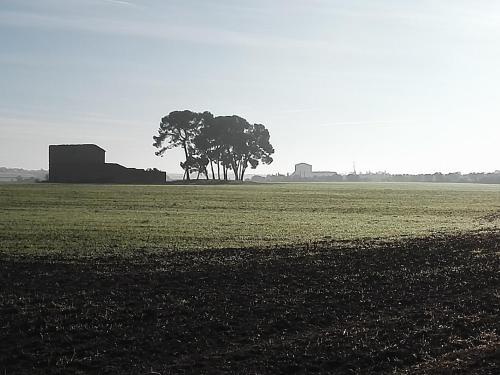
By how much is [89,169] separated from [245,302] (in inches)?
3454

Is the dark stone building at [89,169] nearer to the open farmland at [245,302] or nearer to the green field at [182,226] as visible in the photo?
the green field at [182,226]

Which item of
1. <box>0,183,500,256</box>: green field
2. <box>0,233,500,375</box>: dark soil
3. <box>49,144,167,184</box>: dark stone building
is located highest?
<box>49,144,167,184</box>: dark stone building

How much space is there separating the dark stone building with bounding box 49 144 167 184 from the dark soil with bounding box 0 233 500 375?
7712 centimetres

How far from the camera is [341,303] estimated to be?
36.9 feet

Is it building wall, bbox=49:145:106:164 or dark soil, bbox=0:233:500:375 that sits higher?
building wall, bbox=49:145:106:164

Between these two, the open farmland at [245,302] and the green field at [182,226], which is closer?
the open farmland at [245,302]

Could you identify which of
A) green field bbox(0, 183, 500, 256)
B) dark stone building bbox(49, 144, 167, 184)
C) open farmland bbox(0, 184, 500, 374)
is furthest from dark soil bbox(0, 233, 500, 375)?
dark stone building bbox(49, 144, 167, 184)

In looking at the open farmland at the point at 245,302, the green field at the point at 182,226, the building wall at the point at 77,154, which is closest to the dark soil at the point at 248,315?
the open farmland at the point at 245,302

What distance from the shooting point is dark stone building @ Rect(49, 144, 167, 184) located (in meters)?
92.3

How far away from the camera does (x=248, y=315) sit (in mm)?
10281

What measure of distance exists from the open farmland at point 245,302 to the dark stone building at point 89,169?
69.4 meters

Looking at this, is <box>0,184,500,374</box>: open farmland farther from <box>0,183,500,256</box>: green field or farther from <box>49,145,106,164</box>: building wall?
<box>49,145,106,164</box>: building wall

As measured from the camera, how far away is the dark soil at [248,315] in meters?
7.78

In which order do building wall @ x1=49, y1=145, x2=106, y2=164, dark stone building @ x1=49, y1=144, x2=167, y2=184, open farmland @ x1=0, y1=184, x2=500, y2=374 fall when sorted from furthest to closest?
building wall @ x1=49, y1=145, x2=106, y2=164 < dark stone building @ x1=49, y1=144, x2=167, y2=184 < open farmland @ x1=0, y1=184, x2=500, y2=374
